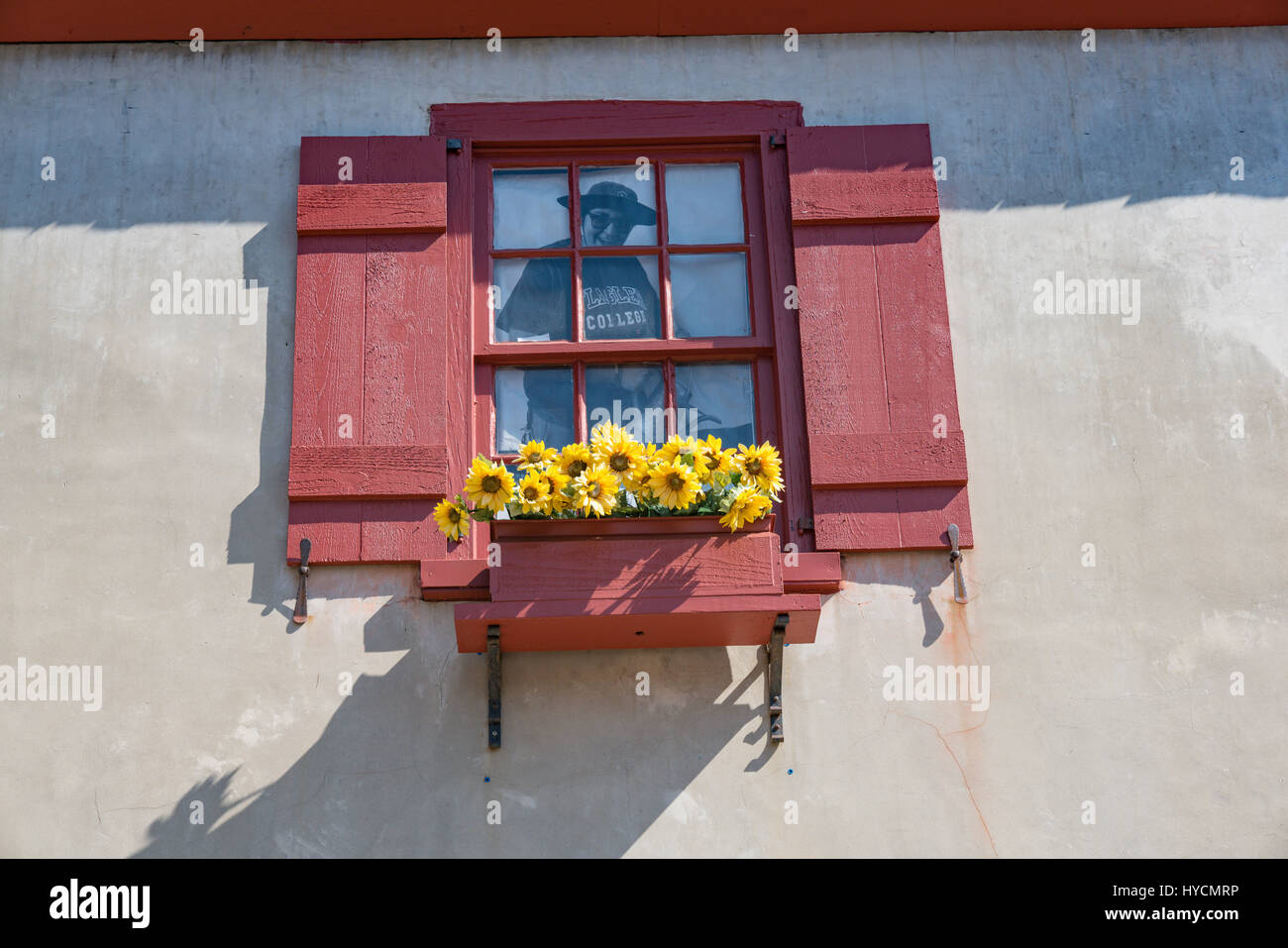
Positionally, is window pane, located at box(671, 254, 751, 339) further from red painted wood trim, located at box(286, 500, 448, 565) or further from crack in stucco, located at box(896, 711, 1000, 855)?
crack in stucco, located at box(896, 711, 1000, 855)

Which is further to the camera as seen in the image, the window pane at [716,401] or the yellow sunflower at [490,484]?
the window pane at [716,401]

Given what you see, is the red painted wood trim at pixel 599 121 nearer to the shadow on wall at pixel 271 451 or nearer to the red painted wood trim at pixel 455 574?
the shadow on wall at pixel 271 451

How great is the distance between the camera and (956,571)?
15.3 feet

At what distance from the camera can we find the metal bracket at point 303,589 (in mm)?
4586

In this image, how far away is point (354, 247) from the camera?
501cm

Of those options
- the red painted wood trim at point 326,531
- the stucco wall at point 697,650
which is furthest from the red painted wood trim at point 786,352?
the red painted wood trim at point 326,531

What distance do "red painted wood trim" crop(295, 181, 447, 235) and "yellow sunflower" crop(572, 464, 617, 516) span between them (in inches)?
49.4

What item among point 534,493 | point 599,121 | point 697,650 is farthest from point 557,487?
point 599,121

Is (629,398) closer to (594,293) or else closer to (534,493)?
(594,293)

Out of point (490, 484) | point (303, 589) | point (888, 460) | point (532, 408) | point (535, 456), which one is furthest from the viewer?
point (532, 408)

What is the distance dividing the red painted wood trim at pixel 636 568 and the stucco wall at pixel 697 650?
0.39m

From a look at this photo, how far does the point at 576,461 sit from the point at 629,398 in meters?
0.73

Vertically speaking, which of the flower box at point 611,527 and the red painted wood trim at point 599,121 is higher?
the red painted wood trim at point 599,121

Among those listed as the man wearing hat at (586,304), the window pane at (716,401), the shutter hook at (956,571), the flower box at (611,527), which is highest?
the man wearing hat at (586,304)
